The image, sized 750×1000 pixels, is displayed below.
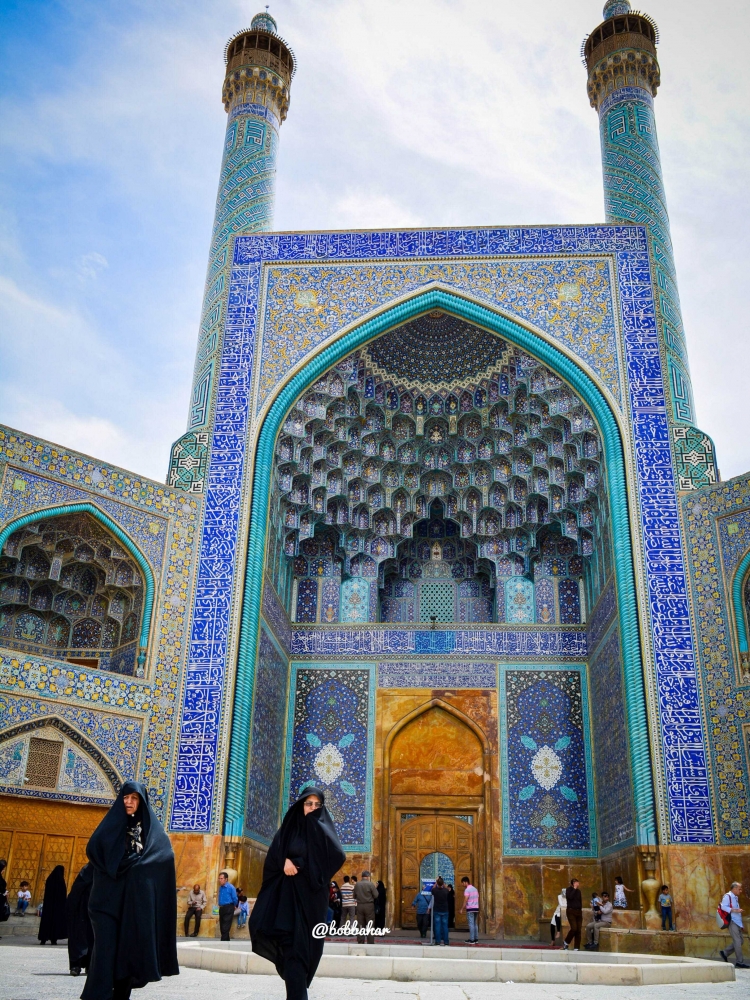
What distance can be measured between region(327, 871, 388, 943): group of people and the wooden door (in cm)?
56

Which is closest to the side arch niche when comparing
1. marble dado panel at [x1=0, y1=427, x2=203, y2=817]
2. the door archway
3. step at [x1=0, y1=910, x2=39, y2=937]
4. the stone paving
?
marble dado panel at [x1=0, y1=427, x2=203, y2=817]

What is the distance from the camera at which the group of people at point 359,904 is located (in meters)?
8.30

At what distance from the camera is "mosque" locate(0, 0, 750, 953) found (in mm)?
9211

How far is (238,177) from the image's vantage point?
531 inches

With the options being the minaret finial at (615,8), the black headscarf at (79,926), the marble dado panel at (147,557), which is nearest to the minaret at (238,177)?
the marble dado panel at (147,557)

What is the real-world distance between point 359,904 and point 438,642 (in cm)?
455

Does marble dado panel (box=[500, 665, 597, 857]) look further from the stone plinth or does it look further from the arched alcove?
the arched alcove

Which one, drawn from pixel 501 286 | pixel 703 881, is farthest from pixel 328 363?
pixel 703 881

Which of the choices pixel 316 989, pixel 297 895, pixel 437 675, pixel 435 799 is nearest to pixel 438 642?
pixel 437 675

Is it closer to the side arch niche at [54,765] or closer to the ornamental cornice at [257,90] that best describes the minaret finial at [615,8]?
the ornamental cornice at [257,90]

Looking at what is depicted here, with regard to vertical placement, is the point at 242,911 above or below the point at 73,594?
below

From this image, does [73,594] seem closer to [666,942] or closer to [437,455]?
[437,455]

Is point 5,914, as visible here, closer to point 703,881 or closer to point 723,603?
point 703,881

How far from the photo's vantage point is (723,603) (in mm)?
9578
